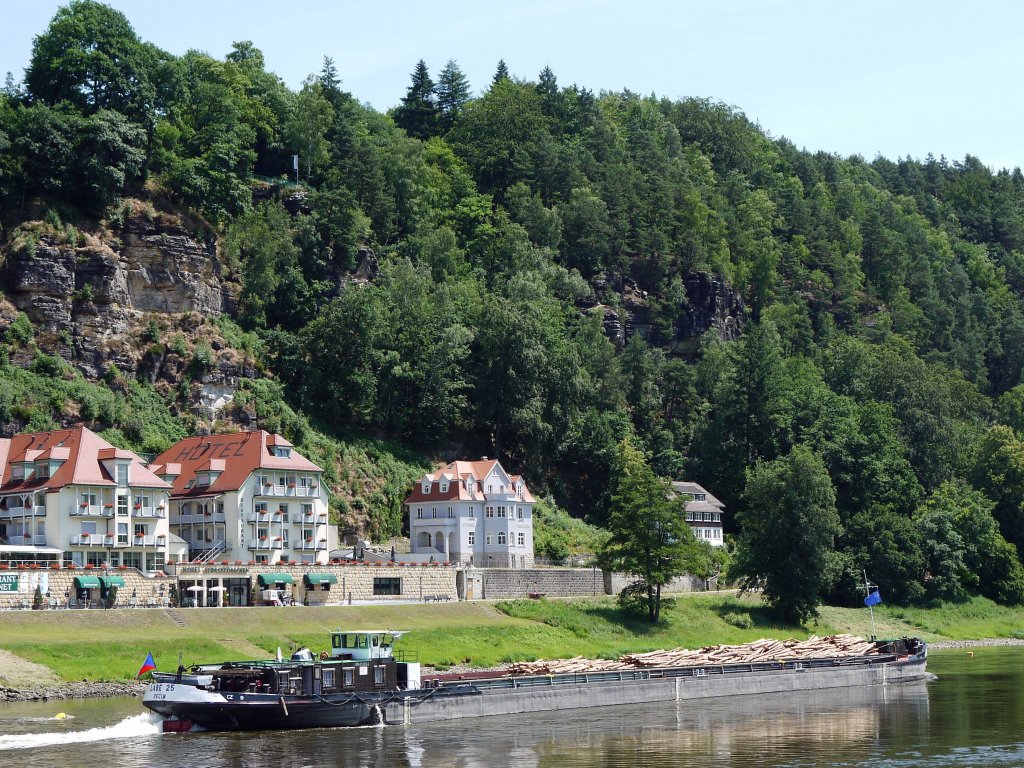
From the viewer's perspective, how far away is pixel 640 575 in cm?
9806

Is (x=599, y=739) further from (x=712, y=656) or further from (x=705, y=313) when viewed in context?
(x=705, y=313)

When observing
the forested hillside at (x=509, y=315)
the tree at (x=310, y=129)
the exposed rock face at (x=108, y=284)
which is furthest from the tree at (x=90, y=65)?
the tree at (x=310, y=129)

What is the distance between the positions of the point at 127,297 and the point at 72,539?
30.5 metres

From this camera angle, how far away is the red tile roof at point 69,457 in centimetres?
8994

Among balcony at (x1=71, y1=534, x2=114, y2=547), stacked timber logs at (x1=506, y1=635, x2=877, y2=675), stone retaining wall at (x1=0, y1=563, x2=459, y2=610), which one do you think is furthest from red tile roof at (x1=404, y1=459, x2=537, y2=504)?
stacked timber logs at (x1=506, y1=635, x2=877, y2=675)

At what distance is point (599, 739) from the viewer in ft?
178

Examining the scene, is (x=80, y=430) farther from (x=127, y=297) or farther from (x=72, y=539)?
(x=127, y=297)

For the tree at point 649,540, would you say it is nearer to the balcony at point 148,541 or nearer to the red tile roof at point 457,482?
the red tile roof at point 457,482

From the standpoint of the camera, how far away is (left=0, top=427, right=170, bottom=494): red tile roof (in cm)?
8994

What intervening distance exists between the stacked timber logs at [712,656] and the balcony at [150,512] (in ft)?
103

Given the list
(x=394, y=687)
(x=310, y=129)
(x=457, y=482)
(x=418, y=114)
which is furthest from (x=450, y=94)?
Answer: (x=394, y=687)


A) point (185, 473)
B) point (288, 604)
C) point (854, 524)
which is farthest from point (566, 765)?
point (854, 524)

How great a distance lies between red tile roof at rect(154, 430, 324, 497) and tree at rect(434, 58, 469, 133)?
311 ft

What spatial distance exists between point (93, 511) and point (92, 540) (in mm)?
1902
